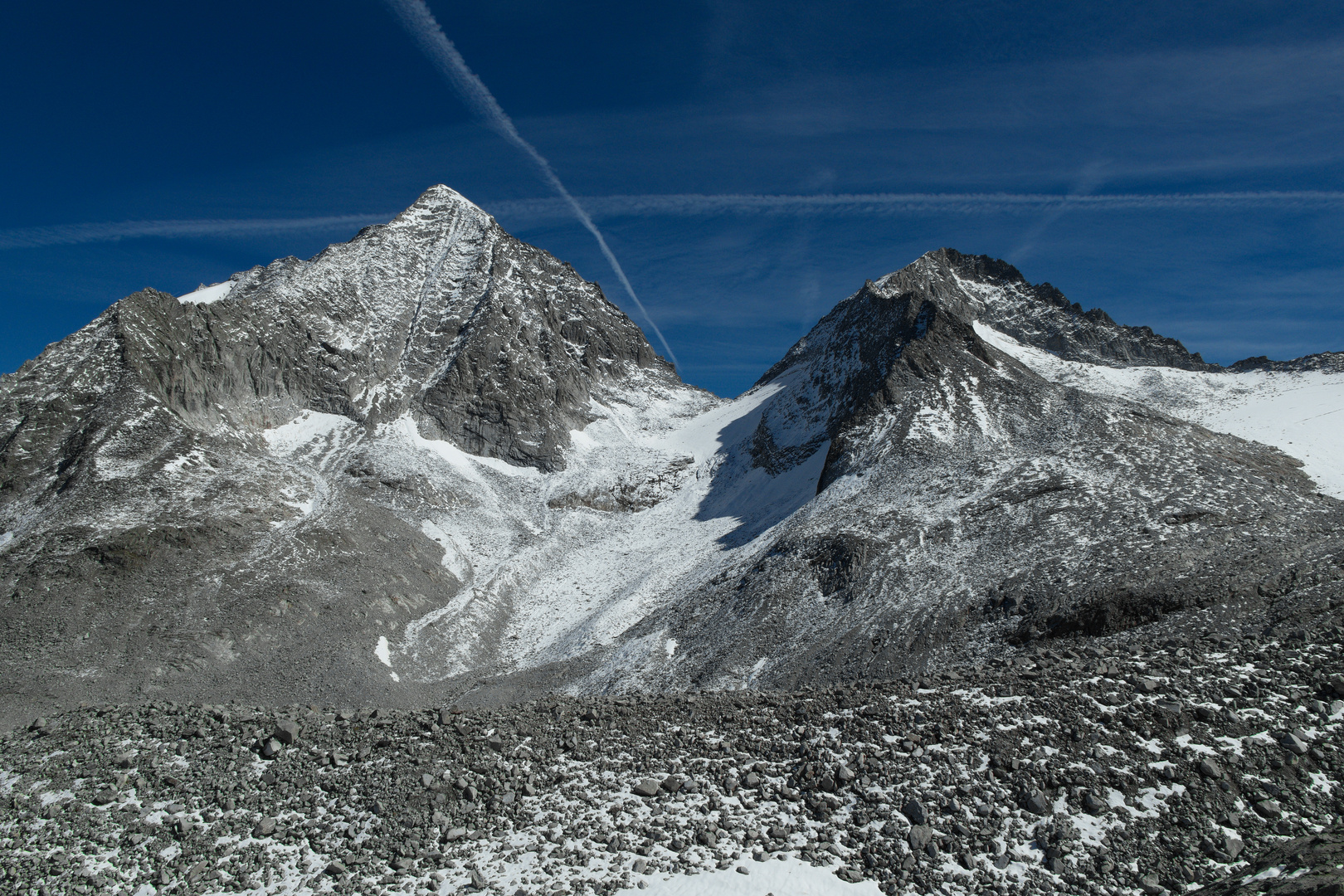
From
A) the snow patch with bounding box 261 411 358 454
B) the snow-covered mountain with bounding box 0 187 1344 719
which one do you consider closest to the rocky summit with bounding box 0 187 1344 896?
the snow-covered mountain with bounding box 0 187 1344 719

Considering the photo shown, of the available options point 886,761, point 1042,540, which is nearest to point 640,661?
point 1042,540

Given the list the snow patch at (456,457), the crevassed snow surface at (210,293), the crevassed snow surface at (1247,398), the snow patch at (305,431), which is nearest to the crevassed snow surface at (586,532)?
the snow patch at (456,457)

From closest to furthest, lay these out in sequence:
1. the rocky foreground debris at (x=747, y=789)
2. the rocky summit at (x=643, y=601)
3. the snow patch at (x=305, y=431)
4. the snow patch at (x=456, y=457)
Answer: the rocky foreground debris at (x=747, y=789) < the rocky summit at (x=643, y=601) < the snow patch at (x=305, y=431) < the snow patch at (x=456, y=457)

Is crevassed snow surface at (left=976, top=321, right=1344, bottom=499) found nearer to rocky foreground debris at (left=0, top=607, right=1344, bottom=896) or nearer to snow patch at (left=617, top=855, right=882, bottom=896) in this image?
rocky foreground debris at (left=0, top=607, right=1344, bottom=896)

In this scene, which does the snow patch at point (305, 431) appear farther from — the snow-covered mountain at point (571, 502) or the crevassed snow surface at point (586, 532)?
the crevassed snow surface at point (586, 532)

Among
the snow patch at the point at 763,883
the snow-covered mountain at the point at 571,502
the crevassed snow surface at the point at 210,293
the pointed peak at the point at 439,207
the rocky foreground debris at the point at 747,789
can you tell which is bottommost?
the snow patch at the point at 763,883
